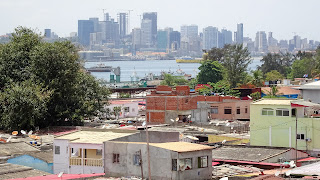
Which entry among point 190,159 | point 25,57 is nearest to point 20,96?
point 25,57

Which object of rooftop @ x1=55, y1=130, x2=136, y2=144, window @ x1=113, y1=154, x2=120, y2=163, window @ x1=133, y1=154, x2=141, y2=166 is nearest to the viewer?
window @ x1=133, y1=154, x2=141, y2=166

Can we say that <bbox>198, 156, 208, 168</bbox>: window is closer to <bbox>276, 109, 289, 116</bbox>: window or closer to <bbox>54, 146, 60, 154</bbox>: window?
<bbox>54, 146, 60, 154</bbox>: window

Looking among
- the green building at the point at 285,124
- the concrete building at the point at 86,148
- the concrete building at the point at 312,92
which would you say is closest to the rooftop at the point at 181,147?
the concrete building at the point at 86,148

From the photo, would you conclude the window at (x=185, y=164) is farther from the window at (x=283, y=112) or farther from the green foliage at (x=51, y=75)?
the green foliage at (x=51, y=75)

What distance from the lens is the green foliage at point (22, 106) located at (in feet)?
104

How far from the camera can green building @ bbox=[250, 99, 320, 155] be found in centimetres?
2600

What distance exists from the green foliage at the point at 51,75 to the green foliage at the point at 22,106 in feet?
1.26

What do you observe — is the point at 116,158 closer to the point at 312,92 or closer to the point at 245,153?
the point at 245,153

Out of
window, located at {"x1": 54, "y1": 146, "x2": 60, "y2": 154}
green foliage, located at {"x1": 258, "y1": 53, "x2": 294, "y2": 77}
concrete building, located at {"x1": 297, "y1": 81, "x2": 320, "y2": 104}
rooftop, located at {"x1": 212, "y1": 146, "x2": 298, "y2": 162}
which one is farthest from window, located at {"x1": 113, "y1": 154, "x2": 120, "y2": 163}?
green foliage, located at {"x1": 258, "y1": 53, "x2": 294, "y2": 77}

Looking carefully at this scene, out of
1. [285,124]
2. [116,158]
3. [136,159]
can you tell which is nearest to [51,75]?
[285,124]

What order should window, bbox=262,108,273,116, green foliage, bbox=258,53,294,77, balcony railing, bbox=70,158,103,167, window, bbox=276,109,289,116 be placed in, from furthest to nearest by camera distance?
1. green foliage, bbox=258,53,294,77
2. window, bbox=262,108,273,116
3. window, bbox=276,109,289,116
4. balcony railing, bbox=70,158,103,167

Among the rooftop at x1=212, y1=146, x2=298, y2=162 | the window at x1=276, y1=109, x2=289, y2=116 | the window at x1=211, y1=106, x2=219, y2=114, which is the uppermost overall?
the window at x1=276, y1=109, x2=289, y2=116

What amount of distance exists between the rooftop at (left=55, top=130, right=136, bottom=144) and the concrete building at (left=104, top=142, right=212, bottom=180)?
1.47 metres

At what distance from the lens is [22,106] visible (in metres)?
31.9
